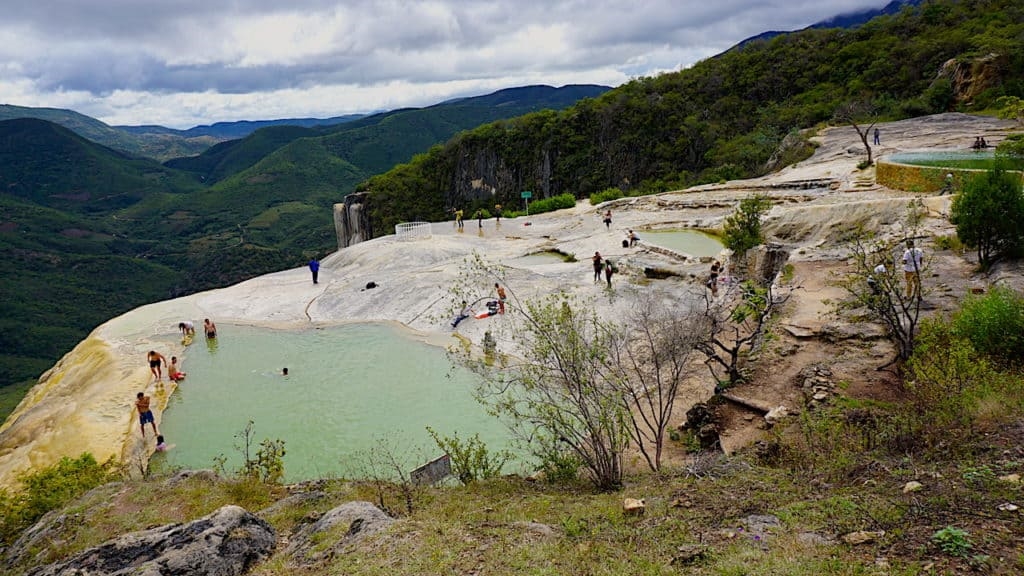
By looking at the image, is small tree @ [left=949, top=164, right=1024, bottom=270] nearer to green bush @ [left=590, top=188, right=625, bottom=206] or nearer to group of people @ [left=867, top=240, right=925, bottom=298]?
group of people @ [left=867, top=240, right=925, bottom=298]

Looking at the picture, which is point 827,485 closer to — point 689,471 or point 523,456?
point 689,471

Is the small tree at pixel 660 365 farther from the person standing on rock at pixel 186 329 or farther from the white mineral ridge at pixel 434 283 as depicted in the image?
the person standing on rock at pixel 186 329

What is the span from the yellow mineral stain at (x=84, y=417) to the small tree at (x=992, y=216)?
18.4 metres

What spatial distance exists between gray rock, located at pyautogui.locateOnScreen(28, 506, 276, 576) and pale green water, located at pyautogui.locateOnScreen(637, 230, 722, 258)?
18.0 meters

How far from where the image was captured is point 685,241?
984 inches

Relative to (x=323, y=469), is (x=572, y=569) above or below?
above

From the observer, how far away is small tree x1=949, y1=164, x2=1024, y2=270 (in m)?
12.0

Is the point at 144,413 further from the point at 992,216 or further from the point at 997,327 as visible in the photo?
the point at 992,216

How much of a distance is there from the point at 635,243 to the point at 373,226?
4886cm

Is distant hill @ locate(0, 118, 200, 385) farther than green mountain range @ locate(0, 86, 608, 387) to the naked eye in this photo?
No

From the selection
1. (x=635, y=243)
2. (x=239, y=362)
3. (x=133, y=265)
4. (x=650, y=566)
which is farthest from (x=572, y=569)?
(x=133, y=265)

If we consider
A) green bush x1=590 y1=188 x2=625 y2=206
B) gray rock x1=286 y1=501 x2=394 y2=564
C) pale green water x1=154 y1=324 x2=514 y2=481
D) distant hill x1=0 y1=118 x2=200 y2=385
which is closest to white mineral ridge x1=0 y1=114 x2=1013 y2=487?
pale green water x1=154 y1=324 x2=514 y2=481

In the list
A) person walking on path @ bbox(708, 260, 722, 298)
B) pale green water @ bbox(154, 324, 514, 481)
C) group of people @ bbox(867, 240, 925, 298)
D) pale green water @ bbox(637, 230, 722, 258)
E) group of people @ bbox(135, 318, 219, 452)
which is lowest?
pale green water @ bbox(154, 324, 514, 481)

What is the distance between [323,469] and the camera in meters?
11.7
